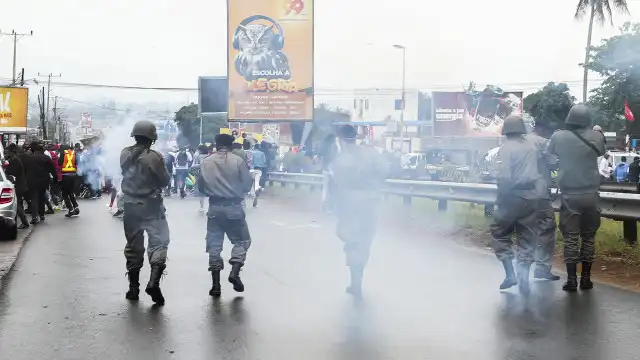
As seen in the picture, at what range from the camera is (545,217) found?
28.8 ft

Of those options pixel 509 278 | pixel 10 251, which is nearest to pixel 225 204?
pixel 509 278

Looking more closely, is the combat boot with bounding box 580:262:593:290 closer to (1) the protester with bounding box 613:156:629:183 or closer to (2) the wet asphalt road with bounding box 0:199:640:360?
(2) the wet asphalt road with bounding box 0:199:640:360

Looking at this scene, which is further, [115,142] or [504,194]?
[115,142]

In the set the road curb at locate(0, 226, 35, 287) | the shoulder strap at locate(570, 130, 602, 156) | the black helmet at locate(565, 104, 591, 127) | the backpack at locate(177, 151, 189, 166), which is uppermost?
the black helmet at locate(565, 104, 591, 127)

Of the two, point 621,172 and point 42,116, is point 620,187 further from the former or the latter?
point 42,116

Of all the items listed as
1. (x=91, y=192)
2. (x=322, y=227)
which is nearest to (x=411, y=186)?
(x=322, y=227)

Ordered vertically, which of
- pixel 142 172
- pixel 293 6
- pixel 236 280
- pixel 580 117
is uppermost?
pixel 293 6

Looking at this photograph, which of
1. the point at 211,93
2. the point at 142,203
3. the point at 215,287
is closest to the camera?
the point at 142,203

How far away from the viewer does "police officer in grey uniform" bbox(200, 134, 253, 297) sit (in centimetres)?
811

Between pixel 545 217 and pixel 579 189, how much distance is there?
0.67 meters

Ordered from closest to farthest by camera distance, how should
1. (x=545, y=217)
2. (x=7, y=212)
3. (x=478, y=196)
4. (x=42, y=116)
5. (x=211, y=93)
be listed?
1. (x=545, y=217)
2. (x=7, y=212)
3. (x=478, y=196)
4. (x=211, y=93)
5. (x=42, y=116)

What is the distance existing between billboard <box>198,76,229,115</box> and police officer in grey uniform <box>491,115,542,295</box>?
23.5m

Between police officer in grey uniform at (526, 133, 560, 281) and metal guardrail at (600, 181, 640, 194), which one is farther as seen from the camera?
metal guardrail at (600, 181, 640, 194)

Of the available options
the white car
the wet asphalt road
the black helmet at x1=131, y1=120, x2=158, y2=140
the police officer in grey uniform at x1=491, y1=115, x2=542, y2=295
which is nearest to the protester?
the wet asphalt road
